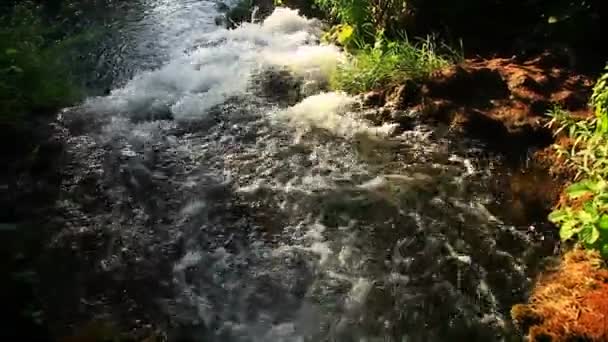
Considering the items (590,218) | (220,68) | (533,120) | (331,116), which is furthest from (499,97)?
(220,68)

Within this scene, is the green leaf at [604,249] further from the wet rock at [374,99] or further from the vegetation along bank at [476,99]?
the wet rock at [374,99]

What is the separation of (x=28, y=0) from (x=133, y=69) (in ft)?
11.9

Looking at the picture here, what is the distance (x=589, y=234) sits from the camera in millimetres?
3951

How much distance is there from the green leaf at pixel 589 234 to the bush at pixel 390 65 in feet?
10.2

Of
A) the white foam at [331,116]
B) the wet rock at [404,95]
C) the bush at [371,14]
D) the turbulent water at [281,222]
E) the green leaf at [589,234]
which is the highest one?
the bush at [371,14]

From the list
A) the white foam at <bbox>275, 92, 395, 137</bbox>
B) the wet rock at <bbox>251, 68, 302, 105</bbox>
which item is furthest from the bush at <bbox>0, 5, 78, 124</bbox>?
the white foam at <bbox>275, 92, 395, 137</bbox>

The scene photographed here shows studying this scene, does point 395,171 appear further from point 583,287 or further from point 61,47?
point 61,47

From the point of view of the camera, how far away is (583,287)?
13.6ft

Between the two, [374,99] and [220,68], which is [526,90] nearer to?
[374,99]

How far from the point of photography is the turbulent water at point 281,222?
14.3ft

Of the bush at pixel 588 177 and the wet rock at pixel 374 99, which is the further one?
the wet rock at pixel 374 99

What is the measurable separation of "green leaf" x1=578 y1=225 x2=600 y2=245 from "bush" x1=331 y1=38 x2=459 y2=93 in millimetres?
3120

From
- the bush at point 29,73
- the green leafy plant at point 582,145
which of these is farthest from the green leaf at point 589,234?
the bush at point 29,73

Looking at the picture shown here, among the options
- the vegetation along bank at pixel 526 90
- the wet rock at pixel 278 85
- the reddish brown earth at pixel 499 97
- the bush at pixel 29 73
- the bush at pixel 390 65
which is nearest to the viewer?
the vegetation along bank at pixel 526 90
